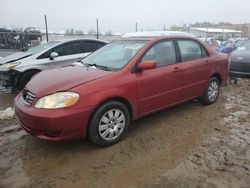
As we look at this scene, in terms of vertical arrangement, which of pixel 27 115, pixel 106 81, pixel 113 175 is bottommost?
pixel 113 175

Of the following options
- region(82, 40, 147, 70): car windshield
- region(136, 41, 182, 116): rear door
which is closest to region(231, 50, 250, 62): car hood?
region(136, 41, 182, 116): rear door

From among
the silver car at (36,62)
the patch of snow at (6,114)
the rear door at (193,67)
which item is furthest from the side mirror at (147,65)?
the silver car at (36,62)

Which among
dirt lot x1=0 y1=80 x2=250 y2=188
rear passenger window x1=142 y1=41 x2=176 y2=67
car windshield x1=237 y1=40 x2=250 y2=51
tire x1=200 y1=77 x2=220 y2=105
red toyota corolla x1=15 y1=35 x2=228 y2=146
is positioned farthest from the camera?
car windshield x1=237 y1=40 x2=250 y2=51

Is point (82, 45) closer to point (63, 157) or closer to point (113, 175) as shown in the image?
point (63, 157)

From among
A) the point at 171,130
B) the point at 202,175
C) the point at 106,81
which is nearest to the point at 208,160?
the point at 202,175

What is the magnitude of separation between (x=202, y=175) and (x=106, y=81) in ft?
5.82

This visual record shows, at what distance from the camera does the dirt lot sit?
3.02 m

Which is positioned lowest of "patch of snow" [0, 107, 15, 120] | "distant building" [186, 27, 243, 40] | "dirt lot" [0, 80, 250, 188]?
"dirt lot" [0, 80, 250, 188]

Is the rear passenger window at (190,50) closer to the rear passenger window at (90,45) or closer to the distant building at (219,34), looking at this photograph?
the rear passenger window at (90,45)

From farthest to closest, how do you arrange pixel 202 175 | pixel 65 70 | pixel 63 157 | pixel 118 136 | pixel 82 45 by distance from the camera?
1. pixel 82 45
2. pixel 65 70
3. pixel 118 136
4. pixel 63 157
5. pixel 202 175

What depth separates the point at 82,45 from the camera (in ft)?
25.9

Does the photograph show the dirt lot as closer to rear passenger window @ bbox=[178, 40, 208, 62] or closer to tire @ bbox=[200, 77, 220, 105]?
tire @ bbox=[200, 77, 220, 105]

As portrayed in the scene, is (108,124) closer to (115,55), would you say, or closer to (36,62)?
(115,55)

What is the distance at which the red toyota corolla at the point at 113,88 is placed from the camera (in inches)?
135
